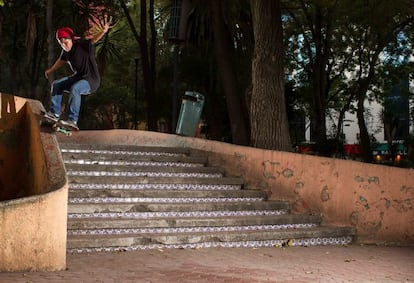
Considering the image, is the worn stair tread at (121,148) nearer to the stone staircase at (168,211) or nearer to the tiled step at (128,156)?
the tiled step at (128,156)

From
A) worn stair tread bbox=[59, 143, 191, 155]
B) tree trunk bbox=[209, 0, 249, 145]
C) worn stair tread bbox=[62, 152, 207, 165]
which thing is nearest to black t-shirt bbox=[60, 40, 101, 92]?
worn stair tread bbox=[62, 152, 207, 165]

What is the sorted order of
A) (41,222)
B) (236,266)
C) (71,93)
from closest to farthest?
1. (41,222)
2. (236,266)
3. (71,93)

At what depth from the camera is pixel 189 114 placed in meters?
14.8

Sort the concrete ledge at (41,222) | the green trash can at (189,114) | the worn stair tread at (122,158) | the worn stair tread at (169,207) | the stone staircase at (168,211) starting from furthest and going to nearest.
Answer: the green trash can at (189,114)
the worn stair tread at (122,158)
the worn stair tread at (169,207)
the stone staircase at (168,211)
the concrete ledge at (41,222)

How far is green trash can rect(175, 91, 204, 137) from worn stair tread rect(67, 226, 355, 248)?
6.44 meters

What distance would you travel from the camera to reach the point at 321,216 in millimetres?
9320

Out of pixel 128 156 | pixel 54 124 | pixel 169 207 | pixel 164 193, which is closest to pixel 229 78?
pixel 128 156

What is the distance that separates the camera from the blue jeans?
8884mm

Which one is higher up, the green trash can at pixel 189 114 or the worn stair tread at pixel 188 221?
the green trash can at pixel 189 114

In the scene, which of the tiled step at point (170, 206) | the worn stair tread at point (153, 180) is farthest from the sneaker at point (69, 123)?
the tiled step at point (170, 206)

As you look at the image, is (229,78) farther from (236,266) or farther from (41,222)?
(41,222)

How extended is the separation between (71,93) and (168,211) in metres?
2.29

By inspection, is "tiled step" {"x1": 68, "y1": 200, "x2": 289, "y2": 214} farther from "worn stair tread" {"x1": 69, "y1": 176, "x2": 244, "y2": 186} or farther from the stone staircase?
"worn stair tread" {"x1": 69, "y1": 176, "x2": 244, "y2": 186}

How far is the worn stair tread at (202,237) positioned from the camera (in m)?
7.36
